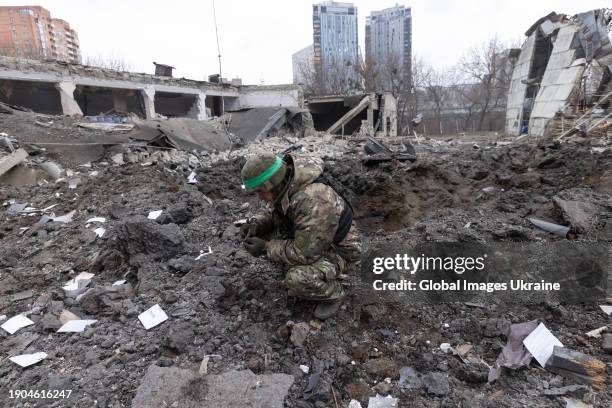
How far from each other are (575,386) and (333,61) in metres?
30.8

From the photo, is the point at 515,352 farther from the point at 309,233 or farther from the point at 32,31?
the point at 32,31

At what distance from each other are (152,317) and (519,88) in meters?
19.6

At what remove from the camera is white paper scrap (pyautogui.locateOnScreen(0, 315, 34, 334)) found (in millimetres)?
2479

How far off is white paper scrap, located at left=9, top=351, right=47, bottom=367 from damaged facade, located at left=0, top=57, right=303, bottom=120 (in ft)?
43.1

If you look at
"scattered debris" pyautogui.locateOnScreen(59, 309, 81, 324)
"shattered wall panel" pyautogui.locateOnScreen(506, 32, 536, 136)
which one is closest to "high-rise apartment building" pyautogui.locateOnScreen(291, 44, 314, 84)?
"shattered wall panel" pyautogui.locateOnScreen(506, 32, 536, 136)

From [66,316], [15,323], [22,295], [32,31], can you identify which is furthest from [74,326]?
[32,31]

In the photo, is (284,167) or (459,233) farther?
(459,233)

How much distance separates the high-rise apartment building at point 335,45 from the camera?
29.8 meters

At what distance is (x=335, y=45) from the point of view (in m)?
30.9

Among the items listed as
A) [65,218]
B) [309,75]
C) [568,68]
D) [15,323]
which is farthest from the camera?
→ [309,75]

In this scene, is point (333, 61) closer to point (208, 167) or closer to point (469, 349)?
point (208, 167)

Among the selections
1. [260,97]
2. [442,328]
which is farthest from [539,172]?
[260,97]

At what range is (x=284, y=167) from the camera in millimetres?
2338

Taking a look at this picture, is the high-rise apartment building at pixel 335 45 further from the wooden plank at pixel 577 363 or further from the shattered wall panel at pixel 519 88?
the wooden plank at pixel 577 363
